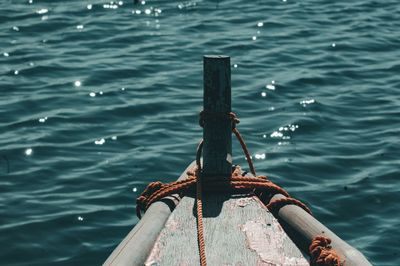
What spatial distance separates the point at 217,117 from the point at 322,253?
Answer: 1630 millimetres

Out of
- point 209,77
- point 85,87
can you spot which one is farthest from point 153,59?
point 209,77


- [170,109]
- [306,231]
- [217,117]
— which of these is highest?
[217,117]

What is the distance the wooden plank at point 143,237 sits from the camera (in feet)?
16.1

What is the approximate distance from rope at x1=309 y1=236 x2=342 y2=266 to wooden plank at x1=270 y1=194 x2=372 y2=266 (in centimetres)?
6

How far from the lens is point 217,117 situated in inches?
249

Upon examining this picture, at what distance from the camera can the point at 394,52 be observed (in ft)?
52.4

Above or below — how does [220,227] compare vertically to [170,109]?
above

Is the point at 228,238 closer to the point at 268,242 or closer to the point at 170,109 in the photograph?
the point at 268,242

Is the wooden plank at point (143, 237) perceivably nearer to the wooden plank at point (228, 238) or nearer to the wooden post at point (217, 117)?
the wooden plank at point (228, 238)

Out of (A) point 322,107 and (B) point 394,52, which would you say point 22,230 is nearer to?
(A) point 322,107

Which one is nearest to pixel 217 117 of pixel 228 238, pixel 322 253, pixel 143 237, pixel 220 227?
pixel 220 227

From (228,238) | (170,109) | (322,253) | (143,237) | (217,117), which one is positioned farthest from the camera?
(170,109)

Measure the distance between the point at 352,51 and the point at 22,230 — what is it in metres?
8.44

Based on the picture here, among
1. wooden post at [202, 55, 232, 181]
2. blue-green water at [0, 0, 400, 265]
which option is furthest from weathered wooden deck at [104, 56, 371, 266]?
blue-green water at [0, 0, 400, 265]
